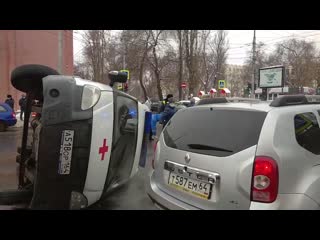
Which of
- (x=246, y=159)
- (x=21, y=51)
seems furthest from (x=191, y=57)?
(x=246, y=159)

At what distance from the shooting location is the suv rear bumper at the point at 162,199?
3.40m

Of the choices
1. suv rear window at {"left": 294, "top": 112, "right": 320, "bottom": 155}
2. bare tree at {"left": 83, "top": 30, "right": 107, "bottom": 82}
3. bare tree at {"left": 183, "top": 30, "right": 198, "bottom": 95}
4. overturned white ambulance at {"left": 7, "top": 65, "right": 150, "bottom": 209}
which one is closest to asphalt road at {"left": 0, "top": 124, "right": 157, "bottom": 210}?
overturned white ambulance at {"left": 7, "top": 65, "right": 150, "bottom": 209}

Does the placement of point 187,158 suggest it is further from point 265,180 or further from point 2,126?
point 2,126

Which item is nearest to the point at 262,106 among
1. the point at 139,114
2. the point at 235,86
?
the point at 139,114

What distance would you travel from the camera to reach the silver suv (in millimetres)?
2902

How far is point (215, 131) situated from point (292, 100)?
91 centimetres

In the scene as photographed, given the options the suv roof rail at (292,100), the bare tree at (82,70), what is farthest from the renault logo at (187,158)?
the bare tree at (82,70)

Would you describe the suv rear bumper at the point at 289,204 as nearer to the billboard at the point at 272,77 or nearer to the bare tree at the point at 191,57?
the billboard at the point at 272,77

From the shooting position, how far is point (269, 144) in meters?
2.92

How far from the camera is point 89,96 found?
3672mm

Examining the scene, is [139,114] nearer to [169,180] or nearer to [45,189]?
[169,180]

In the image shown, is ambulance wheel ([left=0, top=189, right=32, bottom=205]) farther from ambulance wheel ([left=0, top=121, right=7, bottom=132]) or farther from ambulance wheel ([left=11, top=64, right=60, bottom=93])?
ambulance wheel ([left=0, top=121, right=7, bottom=132])

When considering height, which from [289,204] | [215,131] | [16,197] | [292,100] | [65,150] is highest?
[292,100]

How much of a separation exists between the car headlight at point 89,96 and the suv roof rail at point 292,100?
1819mm
